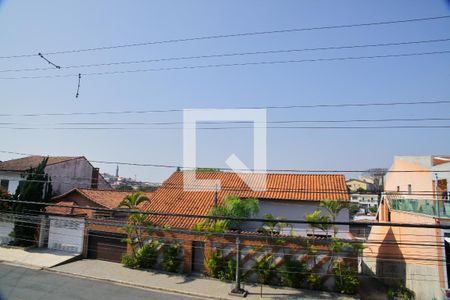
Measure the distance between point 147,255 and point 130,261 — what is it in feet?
3.97

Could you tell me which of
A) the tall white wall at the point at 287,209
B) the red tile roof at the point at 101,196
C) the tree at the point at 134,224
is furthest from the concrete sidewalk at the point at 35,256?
the tall white wall at the point at 287,209

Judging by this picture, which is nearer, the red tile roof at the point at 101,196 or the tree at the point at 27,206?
the tree at the point at 27,206

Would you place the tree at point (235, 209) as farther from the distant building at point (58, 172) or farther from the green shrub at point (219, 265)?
the distant building at point (58, 172)

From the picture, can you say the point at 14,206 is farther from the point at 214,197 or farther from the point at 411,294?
the point at 411,294

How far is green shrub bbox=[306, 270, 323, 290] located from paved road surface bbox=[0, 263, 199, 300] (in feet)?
19.6

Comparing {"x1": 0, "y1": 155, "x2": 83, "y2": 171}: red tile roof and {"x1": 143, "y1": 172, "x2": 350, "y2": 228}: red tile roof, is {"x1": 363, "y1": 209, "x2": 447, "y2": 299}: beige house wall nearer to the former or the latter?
{"x1": 143, "y1": 172, "x2": 350, "y2": 228}: red tile roof

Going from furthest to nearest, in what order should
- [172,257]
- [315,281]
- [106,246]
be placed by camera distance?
1. [106,246]
2. [172,257]
3. [315,281]

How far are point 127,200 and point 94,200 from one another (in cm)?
327

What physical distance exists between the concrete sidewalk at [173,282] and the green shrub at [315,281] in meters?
0.39

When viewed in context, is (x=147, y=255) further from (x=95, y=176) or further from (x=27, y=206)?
(x=95, y=176)

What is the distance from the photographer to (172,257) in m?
20.0

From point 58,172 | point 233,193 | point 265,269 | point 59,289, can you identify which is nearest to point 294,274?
point 265,269

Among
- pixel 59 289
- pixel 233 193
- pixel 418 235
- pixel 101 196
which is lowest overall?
pixel 59 289

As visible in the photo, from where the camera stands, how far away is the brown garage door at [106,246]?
862 inches
